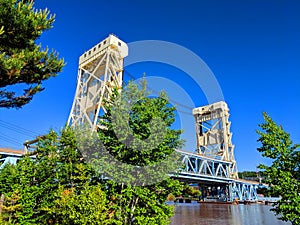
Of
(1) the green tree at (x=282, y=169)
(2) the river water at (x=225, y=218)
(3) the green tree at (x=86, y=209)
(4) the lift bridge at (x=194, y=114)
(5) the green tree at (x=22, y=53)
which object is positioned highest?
(4) the lift bridge at (x=194, y=114)

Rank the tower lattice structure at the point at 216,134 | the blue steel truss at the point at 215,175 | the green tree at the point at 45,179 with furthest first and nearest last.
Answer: the tower lattice structure at the point at 216,134, the blue steel truss at the point at 215,175, the green tree at the point at 45,179

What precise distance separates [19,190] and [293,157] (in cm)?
1029

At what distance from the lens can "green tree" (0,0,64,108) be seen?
7562mm

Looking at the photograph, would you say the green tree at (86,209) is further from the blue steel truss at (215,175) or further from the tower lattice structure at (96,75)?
the blue steel truss at (215,175)

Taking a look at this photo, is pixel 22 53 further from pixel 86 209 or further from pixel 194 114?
pixel 194 114

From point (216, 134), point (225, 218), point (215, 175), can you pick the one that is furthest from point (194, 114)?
point (225, 218)

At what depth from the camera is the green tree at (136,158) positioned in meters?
7.62

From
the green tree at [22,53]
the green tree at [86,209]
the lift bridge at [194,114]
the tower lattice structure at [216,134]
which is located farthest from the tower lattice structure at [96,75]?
the tower lattice structure at [216,134]

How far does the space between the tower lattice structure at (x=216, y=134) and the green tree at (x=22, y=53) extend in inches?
2035

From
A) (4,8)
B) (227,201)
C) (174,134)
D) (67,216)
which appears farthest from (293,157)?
(227,201)

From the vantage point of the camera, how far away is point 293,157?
272 inches

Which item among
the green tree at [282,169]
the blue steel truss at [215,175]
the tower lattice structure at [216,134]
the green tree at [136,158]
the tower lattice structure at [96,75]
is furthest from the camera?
the tower lattice structure at [216,134]

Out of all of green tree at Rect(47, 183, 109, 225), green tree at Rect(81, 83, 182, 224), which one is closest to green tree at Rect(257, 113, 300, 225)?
green tree at Rect(81, 83, 182, 224)

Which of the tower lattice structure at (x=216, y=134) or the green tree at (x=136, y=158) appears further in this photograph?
the tower lattice structure at (x=216, y=134)
